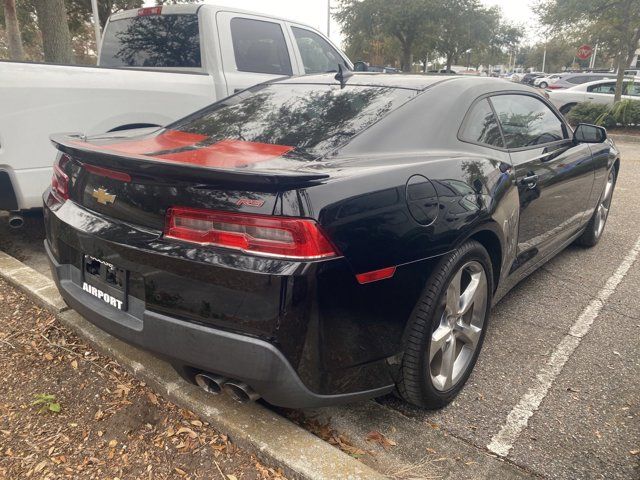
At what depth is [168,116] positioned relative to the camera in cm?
443

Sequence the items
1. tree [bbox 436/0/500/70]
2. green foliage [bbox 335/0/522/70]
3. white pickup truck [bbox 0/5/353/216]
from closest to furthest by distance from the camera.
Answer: white pickup truck [bbox 0/5/353/216], green foliage [bbox 335/0/522/70], tree [bbox 436/0/500/70]

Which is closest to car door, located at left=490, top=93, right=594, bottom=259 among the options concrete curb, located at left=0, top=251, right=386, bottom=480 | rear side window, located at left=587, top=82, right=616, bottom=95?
concrete curb, located at left=0, top=251, right=386, bottom=480

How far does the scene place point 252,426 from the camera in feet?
7.04

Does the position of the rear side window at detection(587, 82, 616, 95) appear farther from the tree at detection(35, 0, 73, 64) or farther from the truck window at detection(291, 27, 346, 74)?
the tree at detection(35, 0, 73, 64)

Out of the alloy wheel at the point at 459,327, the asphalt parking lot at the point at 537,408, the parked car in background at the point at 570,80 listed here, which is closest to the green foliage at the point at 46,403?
the asphalt parking lot at the point at 537,408

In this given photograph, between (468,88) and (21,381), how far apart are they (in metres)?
2.77

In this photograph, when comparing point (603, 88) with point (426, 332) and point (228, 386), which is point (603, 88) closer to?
point (426, 332)

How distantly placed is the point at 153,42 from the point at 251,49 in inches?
38.7

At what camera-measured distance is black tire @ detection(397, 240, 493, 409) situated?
216cm

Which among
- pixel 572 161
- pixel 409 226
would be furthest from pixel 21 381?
pixel 572 161

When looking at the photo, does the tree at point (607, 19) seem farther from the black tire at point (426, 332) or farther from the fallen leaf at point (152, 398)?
the fallen leaf at point (152, 398)

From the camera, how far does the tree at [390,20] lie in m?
28.8

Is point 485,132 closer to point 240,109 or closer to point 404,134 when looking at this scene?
point 404,134

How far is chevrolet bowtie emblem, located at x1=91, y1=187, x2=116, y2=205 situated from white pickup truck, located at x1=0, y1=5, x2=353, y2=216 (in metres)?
1.74
